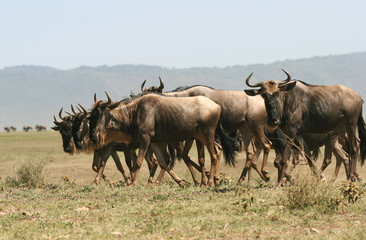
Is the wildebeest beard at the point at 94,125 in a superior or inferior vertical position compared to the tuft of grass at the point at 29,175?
superior

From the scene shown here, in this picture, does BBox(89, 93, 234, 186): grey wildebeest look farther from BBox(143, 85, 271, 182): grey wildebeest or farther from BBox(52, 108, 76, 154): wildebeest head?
BBox(52, 108, 76, 154): wildebeest head

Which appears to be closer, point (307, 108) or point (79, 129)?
point (307, 108)

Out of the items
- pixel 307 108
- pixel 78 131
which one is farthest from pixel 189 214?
pixel 78 131

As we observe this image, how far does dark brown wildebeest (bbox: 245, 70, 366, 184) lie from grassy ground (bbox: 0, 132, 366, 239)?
122 centimetres

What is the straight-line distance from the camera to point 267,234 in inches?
273

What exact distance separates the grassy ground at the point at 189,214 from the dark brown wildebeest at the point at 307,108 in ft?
4.02

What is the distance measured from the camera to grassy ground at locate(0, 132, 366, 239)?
7102 millimetres

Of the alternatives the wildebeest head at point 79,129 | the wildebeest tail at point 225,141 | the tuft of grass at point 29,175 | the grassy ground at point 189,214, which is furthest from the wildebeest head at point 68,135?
the wildebeest tail at point 225,141

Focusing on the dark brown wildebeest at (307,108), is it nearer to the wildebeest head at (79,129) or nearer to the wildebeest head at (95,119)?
the wildebeest head at (95,119)

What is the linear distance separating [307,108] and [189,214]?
3997 mm

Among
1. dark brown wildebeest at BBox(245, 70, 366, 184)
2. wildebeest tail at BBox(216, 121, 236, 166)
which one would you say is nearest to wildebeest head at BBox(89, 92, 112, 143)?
wildebeest tail at BBox(216, 121, 236, 166)

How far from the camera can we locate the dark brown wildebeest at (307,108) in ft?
35.3

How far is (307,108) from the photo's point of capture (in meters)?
11.3

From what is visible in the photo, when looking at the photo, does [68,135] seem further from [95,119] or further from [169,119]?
[169,119]
